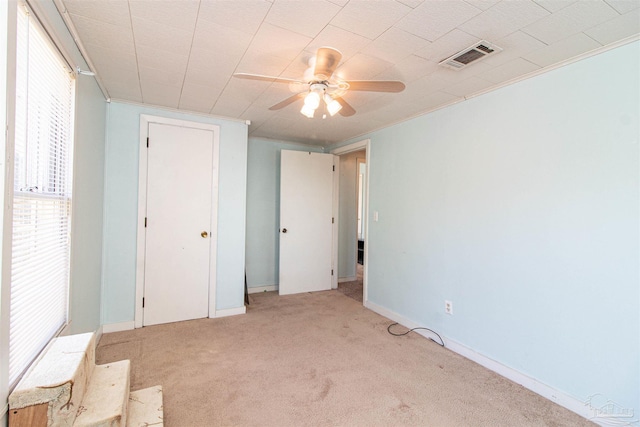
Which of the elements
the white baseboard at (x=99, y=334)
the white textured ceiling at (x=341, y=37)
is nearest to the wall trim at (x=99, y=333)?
the white baseboard at (x=99, y=334)

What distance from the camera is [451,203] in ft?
8.86

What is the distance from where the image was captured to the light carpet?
1774mm

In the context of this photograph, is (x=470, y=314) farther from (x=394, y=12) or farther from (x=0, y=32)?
(x=0, y=32)

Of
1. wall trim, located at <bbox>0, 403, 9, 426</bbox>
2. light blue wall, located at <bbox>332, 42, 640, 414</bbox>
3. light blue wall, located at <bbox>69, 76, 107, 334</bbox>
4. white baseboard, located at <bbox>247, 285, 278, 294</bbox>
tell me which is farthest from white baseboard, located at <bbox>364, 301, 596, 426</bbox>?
light blue wall, located at <bbox>69, 76, 107, 334</bbox>

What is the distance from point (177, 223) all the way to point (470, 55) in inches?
118

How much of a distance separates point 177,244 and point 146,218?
40 centimetres

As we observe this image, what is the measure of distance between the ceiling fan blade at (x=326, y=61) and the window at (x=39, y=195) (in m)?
1.23

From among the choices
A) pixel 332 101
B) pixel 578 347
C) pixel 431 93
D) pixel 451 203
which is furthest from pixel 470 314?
pixel 332 101

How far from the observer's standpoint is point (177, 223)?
3170mm

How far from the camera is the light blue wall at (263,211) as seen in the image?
4.36 meters

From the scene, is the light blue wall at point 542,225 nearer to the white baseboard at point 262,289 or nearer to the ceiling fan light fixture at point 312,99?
the ceiling fan light fixture at point 312,99

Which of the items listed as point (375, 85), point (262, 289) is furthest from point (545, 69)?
point (262, 289)

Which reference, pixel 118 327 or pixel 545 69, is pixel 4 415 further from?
pixel 545 69

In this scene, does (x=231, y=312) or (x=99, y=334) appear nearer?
(x=99, y=334)
